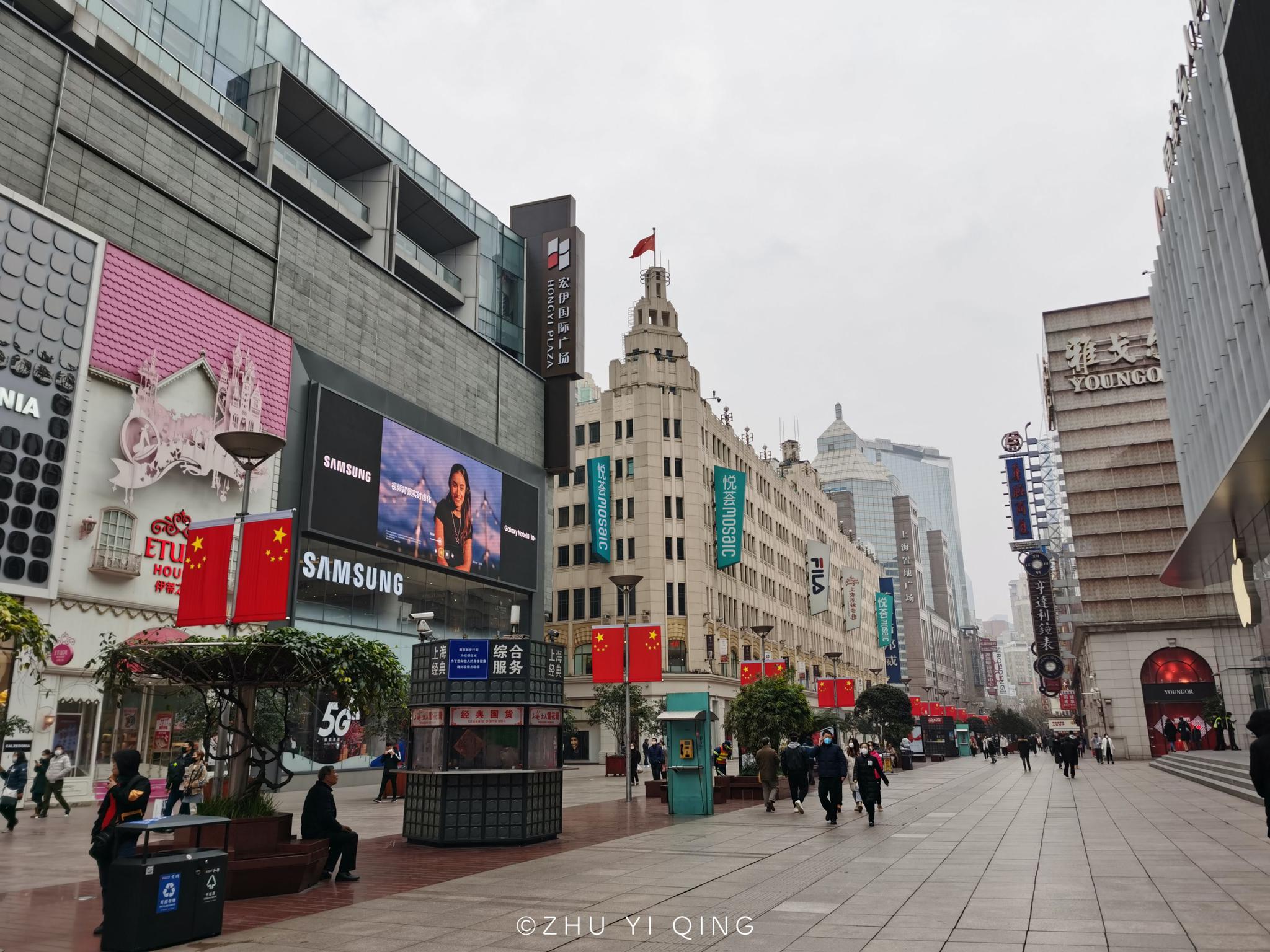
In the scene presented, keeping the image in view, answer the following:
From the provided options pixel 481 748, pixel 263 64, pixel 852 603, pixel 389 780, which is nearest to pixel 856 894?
pixel 481 748

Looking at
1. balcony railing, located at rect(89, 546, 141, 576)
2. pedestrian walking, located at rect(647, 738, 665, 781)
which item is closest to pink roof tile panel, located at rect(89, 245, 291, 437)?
balcony railing, located at rect(89, 546, 141, 576)

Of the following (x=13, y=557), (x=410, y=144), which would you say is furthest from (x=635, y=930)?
(x=410, y=144)

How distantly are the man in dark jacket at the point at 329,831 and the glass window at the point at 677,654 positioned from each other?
5276 cm

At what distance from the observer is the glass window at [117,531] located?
2772 centimetres

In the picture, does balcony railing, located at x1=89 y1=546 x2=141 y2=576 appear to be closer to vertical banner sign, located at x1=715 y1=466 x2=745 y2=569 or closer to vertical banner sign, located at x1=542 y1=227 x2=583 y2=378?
vertical banner sign, located at x1=542 y1=227 x2=583 y2=378

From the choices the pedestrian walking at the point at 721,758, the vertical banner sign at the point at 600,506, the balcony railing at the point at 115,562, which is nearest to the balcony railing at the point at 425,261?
the vertical banner sign at the point at 600,506

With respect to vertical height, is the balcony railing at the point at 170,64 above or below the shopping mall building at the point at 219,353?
above

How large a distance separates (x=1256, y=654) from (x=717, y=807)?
1982cm

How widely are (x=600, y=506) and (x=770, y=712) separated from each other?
38.4 meters

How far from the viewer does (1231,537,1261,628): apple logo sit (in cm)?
2906

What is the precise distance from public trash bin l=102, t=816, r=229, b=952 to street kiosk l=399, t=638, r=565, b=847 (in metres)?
7.47

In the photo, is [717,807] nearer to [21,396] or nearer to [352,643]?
[352,643]

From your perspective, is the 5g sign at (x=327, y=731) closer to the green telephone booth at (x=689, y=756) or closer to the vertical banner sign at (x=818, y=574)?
the green telephone booth at (x=689, y=756)

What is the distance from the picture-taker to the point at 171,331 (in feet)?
101
